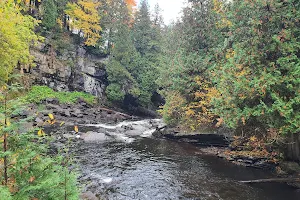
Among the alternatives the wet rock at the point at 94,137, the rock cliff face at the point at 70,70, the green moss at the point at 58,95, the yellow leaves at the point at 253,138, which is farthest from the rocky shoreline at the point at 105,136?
the rock cliff face at the point at 70,70

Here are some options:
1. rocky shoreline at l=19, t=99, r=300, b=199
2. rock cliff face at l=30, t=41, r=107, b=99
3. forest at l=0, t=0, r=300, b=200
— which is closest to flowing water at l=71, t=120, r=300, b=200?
rocky shoreline at l=19, t=99, r=300, b=199

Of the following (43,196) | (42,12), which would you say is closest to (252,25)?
(43,196)

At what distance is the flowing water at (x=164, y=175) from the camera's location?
9484mm

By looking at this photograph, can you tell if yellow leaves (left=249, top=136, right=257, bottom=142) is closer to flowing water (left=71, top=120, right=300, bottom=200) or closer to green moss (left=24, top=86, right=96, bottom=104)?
flowing water (left=71, top=120, right=300, bottom=200)

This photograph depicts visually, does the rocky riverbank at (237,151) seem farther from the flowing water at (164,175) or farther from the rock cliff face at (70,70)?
the rock cliff face at (70,70)

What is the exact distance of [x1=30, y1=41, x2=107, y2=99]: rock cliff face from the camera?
33.2 m

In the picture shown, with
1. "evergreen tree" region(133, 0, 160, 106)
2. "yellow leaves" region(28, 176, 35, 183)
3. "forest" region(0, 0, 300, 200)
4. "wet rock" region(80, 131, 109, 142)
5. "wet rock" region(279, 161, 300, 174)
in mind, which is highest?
"evergreen tree" region(133, 0, 160, 106)

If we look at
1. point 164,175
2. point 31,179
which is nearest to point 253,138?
point 164,175

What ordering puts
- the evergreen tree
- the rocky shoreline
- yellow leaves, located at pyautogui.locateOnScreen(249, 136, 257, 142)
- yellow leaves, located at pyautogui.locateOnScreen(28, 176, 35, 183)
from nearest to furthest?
yellow leaves, located at pyautogui.locateOnScreen(28, 176, 35, 183)
the rocky shoreline
yellow leaves, located at pyautogui.locateOnScreen(249, 136, 257, 142)
the evergreen tree

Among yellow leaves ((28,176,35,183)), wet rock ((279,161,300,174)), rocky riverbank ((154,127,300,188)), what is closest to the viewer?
yellow leaves ((28,176,35,183))

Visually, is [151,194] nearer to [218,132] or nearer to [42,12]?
[218,132]

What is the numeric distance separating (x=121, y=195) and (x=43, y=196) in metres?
5.31

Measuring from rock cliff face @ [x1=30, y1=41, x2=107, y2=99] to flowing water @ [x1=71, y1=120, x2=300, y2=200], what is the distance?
782 inches

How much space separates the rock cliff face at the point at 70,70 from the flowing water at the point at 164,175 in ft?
65.1
